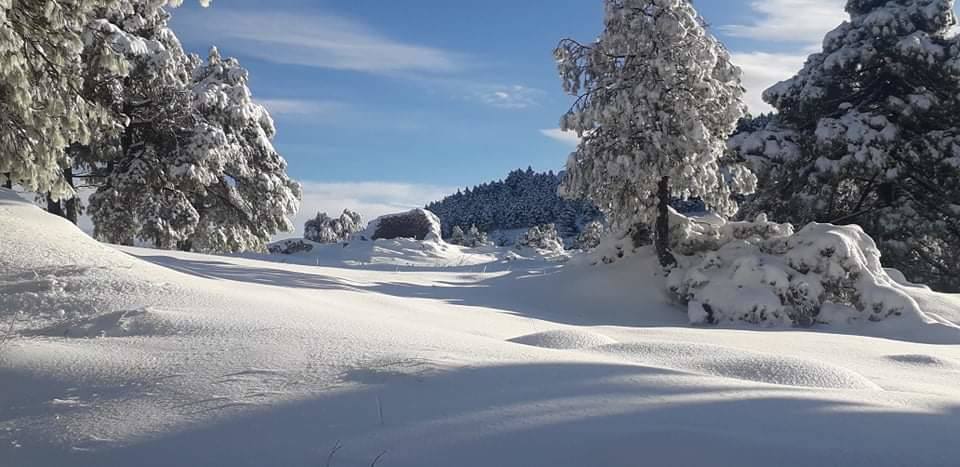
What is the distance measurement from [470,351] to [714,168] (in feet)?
29.6

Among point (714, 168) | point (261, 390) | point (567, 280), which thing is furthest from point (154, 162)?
point (261, 390)

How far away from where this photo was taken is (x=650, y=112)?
11094 mm

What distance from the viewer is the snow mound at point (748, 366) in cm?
386

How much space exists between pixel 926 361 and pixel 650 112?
6.71 metres

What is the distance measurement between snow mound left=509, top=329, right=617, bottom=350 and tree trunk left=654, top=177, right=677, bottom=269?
676 centimetres

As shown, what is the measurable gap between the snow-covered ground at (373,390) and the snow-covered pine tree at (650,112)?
5.61 meters

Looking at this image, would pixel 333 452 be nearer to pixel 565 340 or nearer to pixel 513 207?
pixel 565 340

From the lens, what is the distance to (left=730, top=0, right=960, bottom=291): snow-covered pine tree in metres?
14.3

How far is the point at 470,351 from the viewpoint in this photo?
4.11 meters

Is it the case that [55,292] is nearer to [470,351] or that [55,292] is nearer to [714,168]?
[470,351]

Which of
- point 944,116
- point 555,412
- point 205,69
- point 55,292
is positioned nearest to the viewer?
point 555,412

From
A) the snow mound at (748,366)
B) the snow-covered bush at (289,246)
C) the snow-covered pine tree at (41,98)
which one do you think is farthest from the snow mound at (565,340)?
the snow-covered bush at (289,246)

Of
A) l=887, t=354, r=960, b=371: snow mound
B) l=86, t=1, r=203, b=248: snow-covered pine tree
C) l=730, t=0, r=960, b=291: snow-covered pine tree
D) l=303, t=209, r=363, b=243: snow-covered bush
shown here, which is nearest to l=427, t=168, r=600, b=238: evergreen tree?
l=303, t=209, r=363, b=243: snow-covered bush

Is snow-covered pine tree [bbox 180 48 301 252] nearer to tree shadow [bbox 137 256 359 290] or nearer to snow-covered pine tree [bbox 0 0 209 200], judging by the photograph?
tree shadow [bbox 137 256 359 290]
